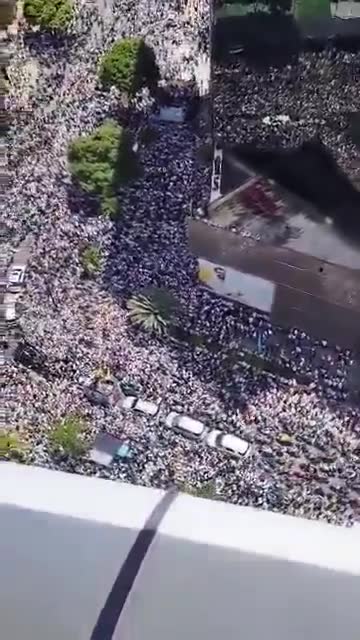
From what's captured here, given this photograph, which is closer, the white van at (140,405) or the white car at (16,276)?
the white van at (140,405)

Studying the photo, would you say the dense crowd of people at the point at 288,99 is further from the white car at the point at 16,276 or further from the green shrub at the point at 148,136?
the white car at the point at 16,276

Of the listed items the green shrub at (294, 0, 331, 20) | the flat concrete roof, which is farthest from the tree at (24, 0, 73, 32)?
the flat concrete roof

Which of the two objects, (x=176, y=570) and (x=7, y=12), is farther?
(x=7, y=12)

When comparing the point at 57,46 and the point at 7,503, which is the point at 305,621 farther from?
the point at 57,46

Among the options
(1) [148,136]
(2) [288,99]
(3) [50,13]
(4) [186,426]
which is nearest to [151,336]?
(4) [186,426]

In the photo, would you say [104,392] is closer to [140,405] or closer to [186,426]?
[140,405]

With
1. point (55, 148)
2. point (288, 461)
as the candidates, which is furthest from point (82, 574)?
point (55, 148)

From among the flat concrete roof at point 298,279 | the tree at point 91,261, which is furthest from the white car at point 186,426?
the tree at point 91,261
